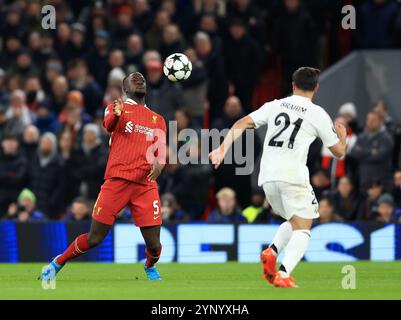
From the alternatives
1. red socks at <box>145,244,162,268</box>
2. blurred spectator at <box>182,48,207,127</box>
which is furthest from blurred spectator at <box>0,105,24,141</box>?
red socks at <box>145,244,162,268</box>

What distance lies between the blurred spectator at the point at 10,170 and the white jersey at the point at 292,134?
9.15m

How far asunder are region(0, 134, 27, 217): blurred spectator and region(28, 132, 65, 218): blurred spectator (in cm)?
25

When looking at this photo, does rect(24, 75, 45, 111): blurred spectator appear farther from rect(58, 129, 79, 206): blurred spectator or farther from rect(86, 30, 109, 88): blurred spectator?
rect(58, 129, 79, 206): blurred spectator

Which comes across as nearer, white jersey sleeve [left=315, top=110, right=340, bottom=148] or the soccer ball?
white jersey sleeve [left=315, top=110, right=340, bottom=148]

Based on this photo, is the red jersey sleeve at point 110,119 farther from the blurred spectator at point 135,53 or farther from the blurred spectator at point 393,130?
the blurred spectator at point 135,53

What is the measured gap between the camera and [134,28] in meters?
23.4

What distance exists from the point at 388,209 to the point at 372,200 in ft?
1.25

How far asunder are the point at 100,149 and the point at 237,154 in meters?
2.26

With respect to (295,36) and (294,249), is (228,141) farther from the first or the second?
(295,36)

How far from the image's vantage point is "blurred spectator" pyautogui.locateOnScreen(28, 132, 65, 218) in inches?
829
